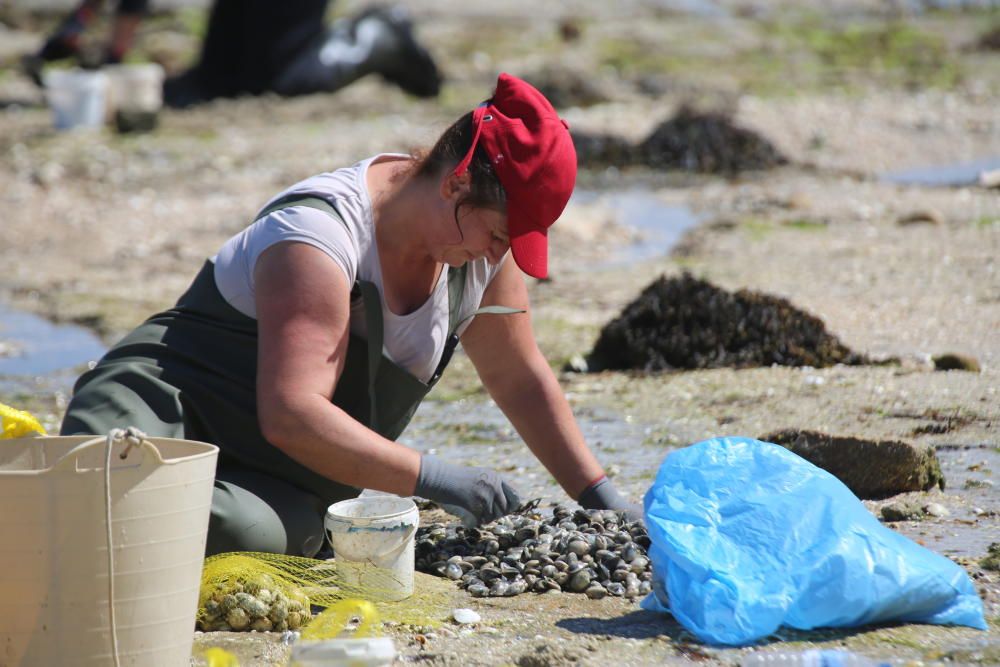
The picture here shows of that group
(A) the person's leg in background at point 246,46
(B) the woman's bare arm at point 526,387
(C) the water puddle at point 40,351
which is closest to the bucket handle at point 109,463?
(B) the woman's bare arm at point 526,387

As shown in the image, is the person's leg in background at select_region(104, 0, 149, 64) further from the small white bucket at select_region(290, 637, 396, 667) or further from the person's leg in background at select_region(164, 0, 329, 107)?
the small white bucket at select_region(290, 637, 396, 667)

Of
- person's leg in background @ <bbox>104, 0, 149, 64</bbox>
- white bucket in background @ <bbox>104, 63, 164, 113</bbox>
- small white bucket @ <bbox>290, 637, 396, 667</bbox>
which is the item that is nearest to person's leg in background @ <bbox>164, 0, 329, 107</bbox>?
person's leg in background @ <bbox>104, 0, 149, 64</bbox>

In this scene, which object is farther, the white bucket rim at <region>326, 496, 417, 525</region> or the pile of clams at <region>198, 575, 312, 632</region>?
the white bucket rim at <region>326, 496, 417, 525</region>

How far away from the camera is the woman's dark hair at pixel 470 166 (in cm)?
289

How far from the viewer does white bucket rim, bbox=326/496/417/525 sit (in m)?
2.96

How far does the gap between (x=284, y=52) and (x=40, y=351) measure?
765 cm

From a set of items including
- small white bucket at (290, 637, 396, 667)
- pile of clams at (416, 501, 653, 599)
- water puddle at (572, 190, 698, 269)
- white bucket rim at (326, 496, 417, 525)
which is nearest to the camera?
small white bucket at (290, 637, 396, 667)

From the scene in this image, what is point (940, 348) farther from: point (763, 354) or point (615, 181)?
point (615, 181)

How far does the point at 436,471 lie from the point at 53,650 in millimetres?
966

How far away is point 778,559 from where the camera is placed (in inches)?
109

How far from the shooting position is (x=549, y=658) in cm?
271

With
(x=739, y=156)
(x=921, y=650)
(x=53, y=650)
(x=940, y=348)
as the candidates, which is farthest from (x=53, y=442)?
(x=739, y=156)

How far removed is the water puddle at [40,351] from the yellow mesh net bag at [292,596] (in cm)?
290

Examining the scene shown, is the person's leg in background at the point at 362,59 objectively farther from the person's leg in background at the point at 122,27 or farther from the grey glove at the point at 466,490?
the grey glove at the point at 466,490
